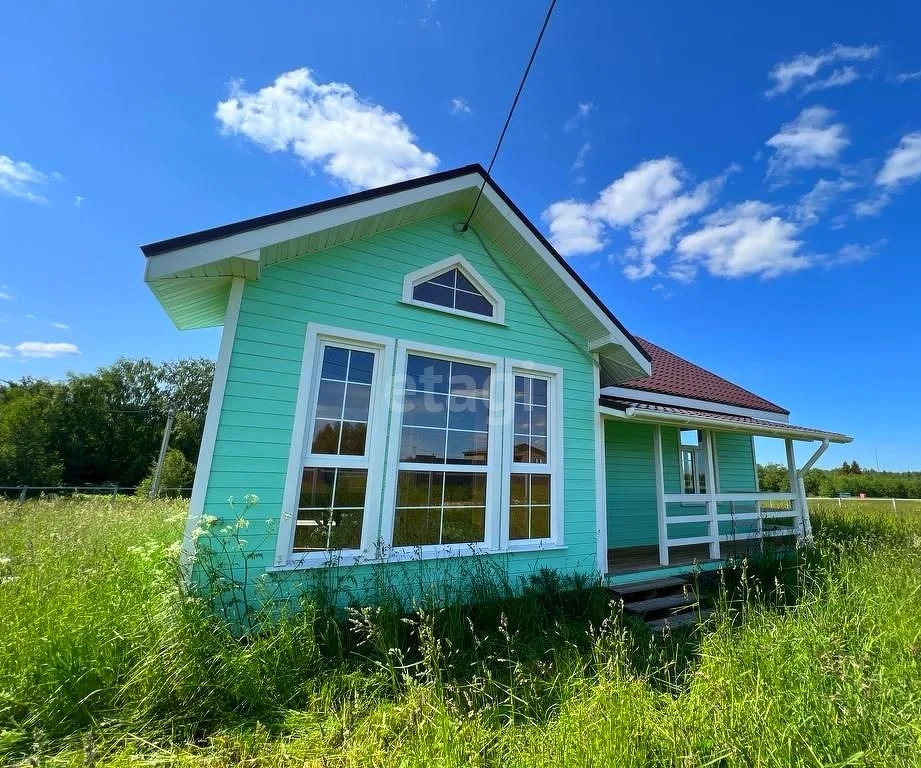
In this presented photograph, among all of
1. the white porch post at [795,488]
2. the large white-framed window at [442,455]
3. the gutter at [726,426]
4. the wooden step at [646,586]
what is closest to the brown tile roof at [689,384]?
the gutter at [726,426]

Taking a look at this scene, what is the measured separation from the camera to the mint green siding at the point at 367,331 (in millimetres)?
3873

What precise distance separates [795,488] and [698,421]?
3.64m

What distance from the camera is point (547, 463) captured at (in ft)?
18.3

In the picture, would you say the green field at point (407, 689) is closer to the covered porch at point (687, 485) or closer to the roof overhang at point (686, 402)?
the covered porch at point (687, 485)

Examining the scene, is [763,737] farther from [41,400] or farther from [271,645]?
[41,400]

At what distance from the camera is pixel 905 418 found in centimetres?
2902

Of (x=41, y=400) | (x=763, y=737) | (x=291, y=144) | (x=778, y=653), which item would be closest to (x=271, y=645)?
(x=763, y=737)

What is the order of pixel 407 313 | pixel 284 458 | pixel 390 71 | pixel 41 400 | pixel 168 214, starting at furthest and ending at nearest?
pixel 41 400 < pixel 168 214 < pixel 390 71 < pixel 407 313 < pixel 284 458

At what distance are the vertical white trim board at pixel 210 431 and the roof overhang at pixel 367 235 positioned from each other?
0.35 meters

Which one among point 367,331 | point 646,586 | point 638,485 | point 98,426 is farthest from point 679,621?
point 98,426

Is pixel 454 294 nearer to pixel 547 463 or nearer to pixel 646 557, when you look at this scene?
pixel 547 463

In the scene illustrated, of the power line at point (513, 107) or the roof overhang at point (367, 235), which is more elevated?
the power line at point (513, 107)

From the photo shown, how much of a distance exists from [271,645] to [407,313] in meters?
3.53

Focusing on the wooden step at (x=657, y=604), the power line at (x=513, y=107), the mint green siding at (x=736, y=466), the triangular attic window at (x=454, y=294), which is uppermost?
the power line at (x=513, y=107)
